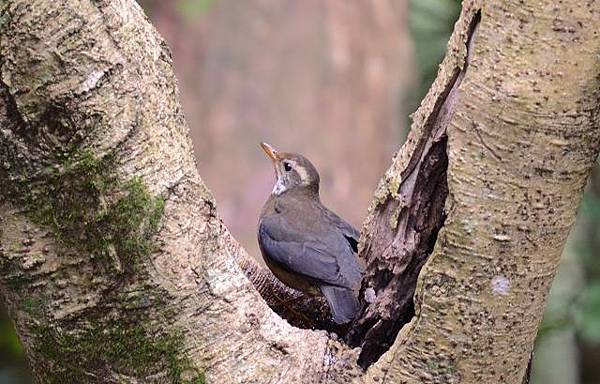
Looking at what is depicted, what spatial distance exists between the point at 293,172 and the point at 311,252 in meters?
0.87

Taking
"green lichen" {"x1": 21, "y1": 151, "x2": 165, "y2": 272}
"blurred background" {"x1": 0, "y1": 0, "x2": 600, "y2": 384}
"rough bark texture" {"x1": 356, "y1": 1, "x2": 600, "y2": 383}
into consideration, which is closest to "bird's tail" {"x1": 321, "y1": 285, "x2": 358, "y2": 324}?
"rough bark texture" {"x1": 356, "y1": 1, "x2": 600, "y2": 383}

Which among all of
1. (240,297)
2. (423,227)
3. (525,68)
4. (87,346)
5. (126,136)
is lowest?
(87,346)

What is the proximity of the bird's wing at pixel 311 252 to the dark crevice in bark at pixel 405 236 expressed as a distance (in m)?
0.81

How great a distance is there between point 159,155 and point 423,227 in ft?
1.88

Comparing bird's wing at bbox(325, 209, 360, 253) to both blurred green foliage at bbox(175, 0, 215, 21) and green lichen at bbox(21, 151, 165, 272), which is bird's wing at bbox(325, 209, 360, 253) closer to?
blurred green foliage at bbox(175, 0, 215, 21)

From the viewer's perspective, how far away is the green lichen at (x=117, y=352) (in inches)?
76.4

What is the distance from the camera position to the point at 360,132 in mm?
4977

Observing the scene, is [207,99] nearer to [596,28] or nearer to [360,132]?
[360,132]

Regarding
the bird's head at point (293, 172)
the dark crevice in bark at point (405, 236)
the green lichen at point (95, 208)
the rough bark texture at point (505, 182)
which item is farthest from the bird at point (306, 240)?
the green lichen at point (95, 208)

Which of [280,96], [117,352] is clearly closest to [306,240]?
[280,96]

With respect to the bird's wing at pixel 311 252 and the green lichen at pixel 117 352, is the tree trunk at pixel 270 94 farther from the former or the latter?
the green lichen at pixel 117 352

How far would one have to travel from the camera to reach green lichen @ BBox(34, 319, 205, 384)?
1.94m

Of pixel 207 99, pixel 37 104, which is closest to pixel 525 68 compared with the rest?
pixel 37 104

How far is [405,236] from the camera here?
2211mm
